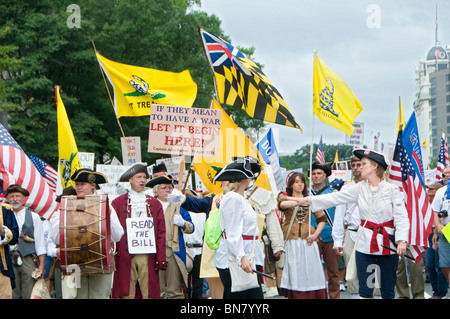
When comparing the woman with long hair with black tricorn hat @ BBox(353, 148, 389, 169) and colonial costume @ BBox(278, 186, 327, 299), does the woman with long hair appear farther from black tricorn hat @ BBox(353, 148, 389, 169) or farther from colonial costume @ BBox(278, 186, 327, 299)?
black tricorn hat @ BBox(353, 148, 389, 169)

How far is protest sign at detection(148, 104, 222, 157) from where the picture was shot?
31.0 feet

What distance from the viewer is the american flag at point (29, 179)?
32.2 feet

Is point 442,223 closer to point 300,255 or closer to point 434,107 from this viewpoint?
point 300,255

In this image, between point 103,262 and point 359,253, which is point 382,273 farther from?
point 103,262

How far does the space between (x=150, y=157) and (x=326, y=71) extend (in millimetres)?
24501

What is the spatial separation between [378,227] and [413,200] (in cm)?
104

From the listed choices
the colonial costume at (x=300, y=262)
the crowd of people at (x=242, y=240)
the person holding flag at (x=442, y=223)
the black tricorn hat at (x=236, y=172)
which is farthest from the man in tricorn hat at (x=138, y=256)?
the person holding flag at (x=442, y=223)

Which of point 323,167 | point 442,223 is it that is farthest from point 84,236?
point 442,223

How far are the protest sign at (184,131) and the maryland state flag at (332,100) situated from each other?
6.26 feet

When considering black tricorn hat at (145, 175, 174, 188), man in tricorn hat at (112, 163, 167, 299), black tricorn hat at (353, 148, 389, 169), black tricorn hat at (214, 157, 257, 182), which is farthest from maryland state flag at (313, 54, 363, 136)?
black tricorn hat at (214, 157, 257, 182)

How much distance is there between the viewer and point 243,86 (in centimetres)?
1143

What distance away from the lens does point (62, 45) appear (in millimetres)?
30797

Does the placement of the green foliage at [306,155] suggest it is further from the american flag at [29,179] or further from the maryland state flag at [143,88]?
the american flag at [29,179]
